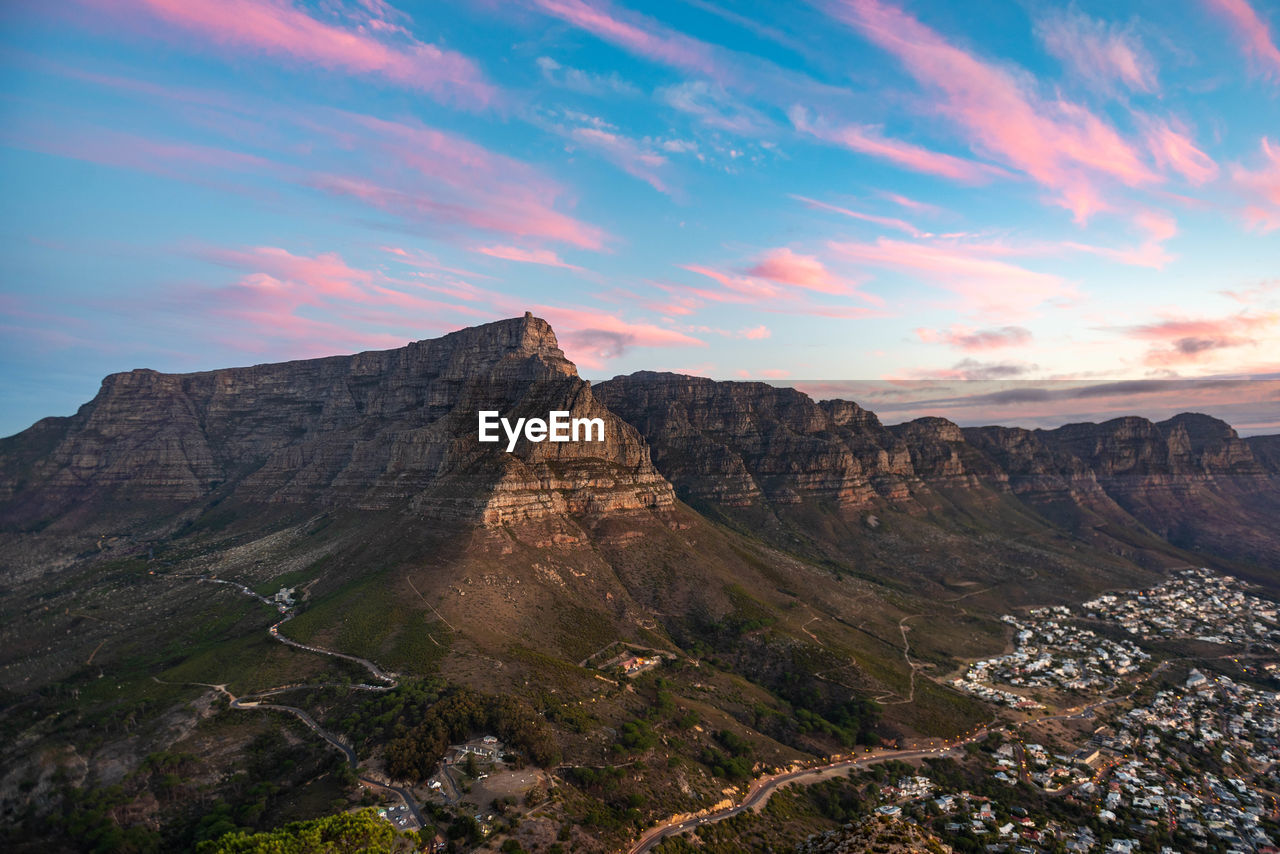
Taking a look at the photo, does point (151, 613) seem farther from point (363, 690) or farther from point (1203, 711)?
point (1203, 711)

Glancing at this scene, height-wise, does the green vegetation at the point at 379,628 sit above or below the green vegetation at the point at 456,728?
above

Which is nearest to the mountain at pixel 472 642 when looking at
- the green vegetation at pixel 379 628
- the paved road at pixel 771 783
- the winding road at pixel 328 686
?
the green vegetation at pixel 379 628

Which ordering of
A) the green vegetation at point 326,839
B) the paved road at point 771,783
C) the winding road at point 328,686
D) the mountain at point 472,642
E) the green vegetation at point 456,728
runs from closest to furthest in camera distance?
the green vegetation at point 326,839 < the winding road at point 328,686 < the green vegetation at point 456,728 < the paved road at point 771,783 < the mountain at point 472,642

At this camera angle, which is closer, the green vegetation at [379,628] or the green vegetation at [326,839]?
the green vegetation at [326,839]

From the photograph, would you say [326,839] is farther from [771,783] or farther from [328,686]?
[771,783]

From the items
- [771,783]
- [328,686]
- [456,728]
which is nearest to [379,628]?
A: [328,686]

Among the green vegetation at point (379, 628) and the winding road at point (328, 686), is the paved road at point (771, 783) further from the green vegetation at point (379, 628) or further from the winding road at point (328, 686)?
the green vegetation at point (379, 628)

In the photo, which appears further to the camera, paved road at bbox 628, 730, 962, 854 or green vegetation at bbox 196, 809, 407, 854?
paved road at bbox 628, 730, 962, 854

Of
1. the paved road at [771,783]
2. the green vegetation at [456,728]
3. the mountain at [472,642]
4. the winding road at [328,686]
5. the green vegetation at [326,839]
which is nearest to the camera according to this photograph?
the green vegetation at [326,839]

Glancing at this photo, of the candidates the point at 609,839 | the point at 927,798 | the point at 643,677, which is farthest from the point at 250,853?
the point at 927,798

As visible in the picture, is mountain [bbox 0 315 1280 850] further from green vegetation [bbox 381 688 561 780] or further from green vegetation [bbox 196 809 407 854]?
green vegetation [bbox 196 809 407 854]

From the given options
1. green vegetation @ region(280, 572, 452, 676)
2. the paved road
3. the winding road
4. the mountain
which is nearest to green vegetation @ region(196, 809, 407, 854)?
the winding road
